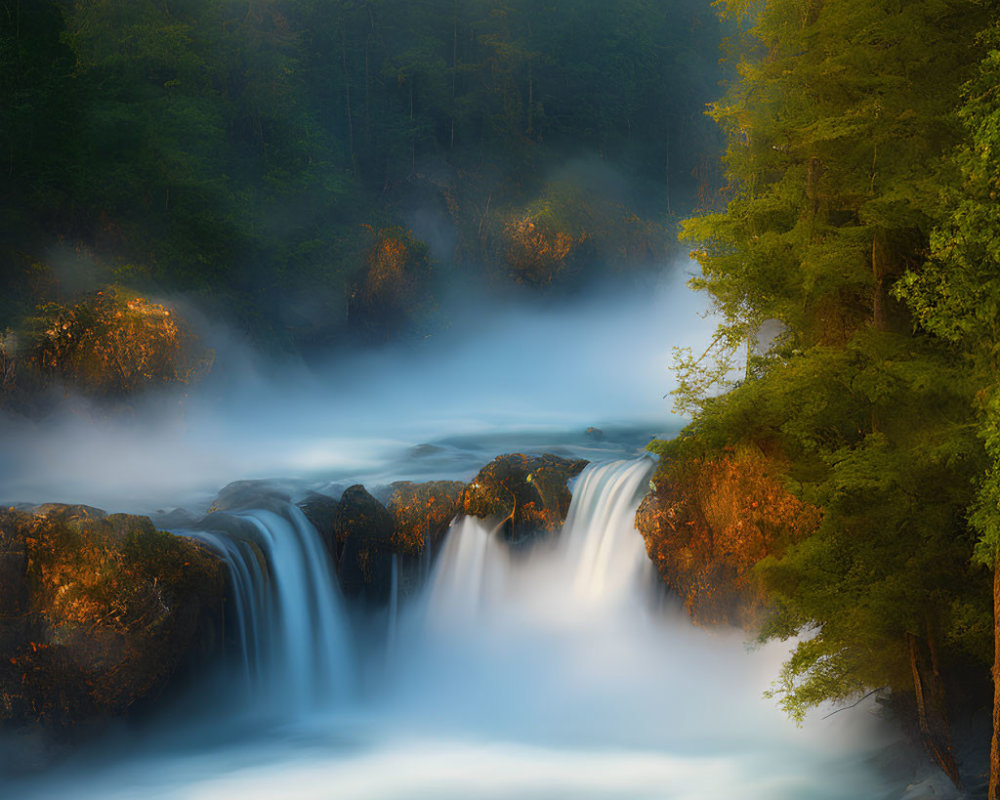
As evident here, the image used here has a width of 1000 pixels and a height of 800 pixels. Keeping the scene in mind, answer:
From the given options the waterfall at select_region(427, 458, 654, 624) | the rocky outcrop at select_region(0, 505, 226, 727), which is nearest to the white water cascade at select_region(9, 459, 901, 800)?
the waterfall at select_region(427, 458, 654, 624)

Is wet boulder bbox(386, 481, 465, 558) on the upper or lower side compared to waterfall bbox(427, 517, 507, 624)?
upper

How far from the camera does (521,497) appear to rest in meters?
17.5

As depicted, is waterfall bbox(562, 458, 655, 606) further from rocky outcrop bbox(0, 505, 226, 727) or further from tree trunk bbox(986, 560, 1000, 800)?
tree trunk bbox(986, 560, 1000, 800)

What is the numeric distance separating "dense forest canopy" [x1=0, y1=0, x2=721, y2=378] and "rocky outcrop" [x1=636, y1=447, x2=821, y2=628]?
16.9 meters

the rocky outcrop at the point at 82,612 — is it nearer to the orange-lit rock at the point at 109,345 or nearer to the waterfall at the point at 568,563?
the waterfall at the point at 568,563

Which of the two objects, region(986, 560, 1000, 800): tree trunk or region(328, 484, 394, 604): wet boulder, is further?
region(328, 484, 394, 604): wet boulder

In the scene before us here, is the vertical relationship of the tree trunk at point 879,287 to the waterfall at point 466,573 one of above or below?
above

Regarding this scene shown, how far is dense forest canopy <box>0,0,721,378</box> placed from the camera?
28859 millimetres

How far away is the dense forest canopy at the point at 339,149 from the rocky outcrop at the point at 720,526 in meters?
16.9

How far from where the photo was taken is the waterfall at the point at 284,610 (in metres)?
15.9

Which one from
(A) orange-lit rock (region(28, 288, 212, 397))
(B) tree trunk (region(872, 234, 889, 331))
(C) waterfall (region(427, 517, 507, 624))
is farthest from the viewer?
(A) orange-lit rock (region(28, 288, 212, 397))

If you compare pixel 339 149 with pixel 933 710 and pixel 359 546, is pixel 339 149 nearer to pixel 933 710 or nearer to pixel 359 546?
pixel 359 546

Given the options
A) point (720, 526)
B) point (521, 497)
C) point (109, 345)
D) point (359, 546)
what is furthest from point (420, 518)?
point (109, 345)

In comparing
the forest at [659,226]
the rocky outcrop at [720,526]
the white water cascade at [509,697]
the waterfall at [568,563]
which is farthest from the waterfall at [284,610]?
the forest at [659,226]
